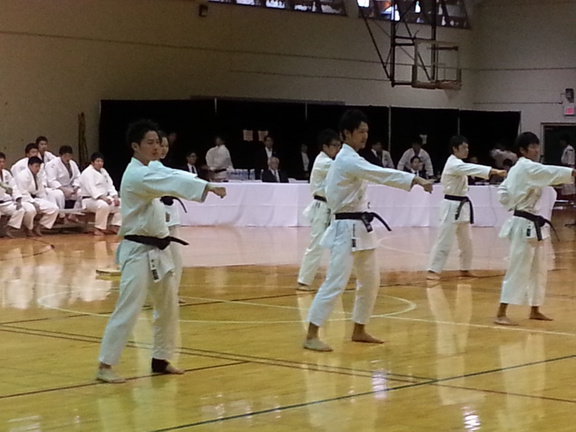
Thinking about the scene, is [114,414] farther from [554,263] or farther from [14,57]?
[14,57]

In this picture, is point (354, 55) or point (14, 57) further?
point (354, 55)

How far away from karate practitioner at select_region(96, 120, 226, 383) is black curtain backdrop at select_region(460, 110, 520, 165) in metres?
22.2

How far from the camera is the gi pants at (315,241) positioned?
38.1 feet

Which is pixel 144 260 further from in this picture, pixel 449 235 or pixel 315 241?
pixel 449 235

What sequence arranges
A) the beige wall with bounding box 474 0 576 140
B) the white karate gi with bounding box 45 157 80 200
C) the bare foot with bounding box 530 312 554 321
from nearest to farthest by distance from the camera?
the bare foot with bounding box 530 312 554 321 < the white karate gi with bounding box 45 157 80 200 < the beige wall with bounding box 474 0 576 140

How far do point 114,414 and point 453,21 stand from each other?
26.4 metres

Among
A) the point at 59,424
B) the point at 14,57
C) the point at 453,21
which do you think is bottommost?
the point at 59,424

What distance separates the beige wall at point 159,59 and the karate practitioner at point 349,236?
50.0 feet

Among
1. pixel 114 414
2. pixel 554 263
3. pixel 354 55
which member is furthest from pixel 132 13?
pixel 114 414

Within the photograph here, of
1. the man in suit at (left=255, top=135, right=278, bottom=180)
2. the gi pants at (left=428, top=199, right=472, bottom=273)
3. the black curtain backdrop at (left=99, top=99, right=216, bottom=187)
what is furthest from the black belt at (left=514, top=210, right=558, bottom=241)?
the black curtain backdrop at (left=99, top=99, right=216, bottom=187)

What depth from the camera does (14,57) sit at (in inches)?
882

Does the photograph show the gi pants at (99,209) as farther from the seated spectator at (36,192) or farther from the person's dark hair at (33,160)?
the person's dark hair at (33,160)

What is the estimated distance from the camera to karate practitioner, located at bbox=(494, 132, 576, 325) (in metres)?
9.48

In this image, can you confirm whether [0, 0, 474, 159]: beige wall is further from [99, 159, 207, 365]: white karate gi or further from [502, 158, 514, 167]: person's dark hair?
[99, 159, 207, 365]: white karate gi
